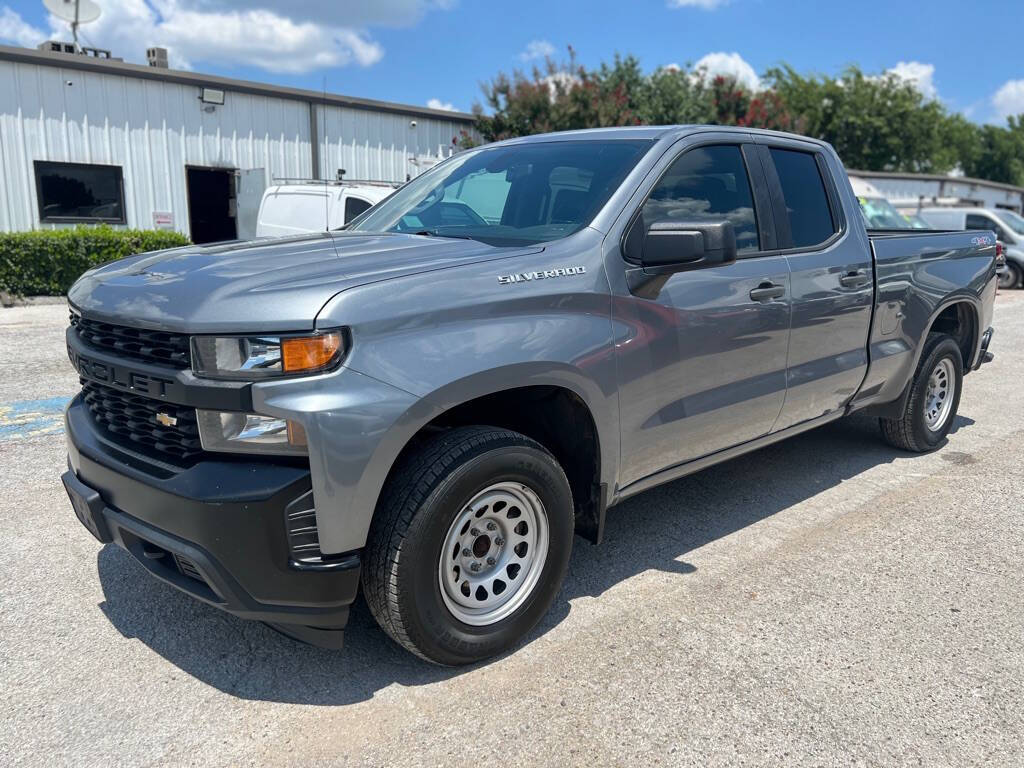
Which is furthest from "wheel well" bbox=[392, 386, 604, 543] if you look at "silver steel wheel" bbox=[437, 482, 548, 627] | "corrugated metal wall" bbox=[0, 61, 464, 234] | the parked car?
the parked car

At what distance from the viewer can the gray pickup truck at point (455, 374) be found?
2.60 m

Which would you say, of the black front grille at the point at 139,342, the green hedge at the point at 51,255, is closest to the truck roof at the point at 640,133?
the black front grille at the point at 139,342

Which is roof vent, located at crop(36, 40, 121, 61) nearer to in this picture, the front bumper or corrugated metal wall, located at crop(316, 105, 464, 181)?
corrugated metal wall, located at crop(316, 105, 464, 181)

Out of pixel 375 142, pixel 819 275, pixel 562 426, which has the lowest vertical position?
pixel 562 426

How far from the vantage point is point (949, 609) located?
3.59 m

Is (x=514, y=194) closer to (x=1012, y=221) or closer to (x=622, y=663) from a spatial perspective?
(x=622, y=663)

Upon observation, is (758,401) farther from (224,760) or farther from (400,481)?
(224,760)

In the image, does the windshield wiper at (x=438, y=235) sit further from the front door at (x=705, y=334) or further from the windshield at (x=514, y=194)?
the front door at (x=705, y=334)

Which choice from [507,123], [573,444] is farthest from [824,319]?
[507,123]

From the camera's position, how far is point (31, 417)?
6254 millimetres

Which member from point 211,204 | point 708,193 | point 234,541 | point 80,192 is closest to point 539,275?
point 708,193

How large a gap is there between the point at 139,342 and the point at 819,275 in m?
3.28

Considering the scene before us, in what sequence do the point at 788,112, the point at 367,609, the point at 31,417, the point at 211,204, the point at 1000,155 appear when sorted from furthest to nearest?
the point at 1000,155 → the point at 788,112 → the point at 211,204 → the point at 31,417 → the point at 367,609

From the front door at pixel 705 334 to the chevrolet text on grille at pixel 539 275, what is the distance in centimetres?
23
